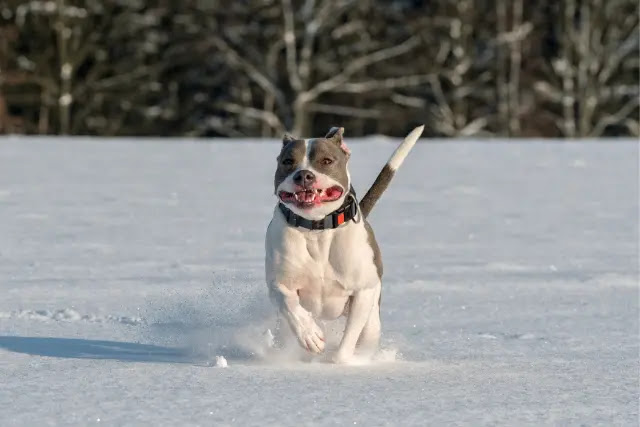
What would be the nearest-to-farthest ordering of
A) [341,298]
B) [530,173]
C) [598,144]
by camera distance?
[341,298] < [530,173] < [598,144]

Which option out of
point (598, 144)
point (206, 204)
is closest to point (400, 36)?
point (598, 144)

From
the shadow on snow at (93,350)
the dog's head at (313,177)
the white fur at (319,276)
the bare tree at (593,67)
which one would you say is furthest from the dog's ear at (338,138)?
the bare tree at (593,67)

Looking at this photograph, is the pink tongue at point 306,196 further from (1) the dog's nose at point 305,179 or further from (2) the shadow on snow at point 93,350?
(2) the shadow on snow at point 93,350

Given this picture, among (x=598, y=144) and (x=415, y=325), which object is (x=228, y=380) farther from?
(x=598, y=144)

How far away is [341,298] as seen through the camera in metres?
4.71

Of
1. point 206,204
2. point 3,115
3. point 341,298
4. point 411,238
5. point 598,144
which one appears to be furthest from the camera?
point 3,115

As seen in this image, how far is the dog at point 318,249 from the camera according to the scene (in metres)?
4.46

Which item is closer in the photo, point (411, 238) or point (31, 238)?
point (31, 238)

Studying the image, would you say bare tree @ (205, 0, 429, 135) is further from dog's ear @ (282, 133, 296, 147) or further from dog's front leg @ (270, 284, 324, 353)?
dog's front leg @ (270, 284, 324, 353)

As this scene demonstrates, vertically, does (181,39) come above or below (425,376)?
below

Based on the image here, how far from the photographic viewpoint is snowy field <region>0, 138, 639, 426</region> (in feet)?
12.0

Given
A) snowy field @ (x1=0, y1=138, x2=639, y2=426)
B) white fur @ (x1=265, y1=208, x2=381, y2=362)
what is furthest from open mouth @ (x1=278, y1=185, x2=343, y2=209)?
snowy field @ (x1=0, y1=138, x2=639, y2=426)

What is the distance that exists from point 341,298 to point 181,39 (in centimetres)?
2628

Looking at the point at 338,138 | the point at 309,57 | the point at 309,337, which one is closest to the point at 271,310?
the point at 309,337
